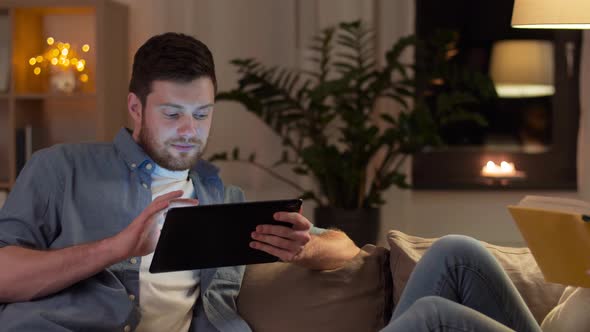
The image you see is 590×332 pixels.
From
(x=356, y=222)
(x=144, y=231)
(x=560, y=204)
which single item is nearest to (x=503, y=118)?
(x=356, y=222)

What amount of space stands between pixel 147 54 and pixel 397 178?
1.94 meters

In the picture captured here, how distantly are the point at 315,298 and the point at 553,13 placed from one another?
902 millimetres

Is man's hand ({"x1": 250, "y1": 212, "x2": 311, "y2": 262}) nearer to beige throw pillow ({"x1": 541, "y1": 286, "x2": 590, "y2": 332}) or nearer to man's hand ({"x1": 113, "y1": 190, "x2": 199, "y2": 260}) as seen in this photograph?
man's hand ({"x1": 113, "y1": 190, "x2": 199, "y2": 260})

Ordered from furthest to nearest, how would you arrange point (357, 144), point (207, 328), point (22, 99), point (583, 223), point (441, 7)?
point (441, 7) < point (22, 99) < point (357, 144) < point (207, 328) < point (583, 223)

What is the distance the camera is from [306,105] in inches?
164

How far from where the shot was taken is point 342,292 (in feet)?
7.10

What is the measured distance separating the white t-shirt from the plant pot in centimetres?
176

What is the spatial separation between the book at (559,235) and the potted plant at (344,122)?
1.83 metres

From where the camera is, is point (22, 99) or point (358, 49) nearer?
point (358, 49)

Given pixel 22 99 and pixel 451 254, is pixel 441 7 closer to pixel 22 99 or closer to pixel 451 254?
pixel 22 99

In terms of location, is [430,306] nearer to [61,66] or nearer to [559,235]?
[559,235]

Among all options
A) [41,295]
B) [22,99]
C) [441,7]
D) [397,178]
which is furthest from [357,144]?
[41,295]

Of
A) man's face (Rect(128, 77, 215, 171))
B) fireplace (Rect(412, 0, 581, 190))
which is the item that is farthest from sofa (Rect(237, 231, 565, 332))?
fireplace (Rect(412, 0, 581, 190))

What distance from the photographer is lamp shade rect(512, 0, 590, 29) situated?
2045mm
